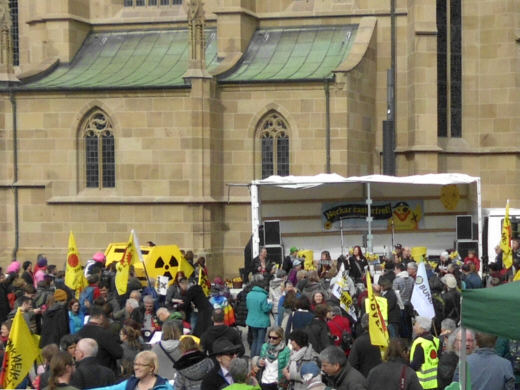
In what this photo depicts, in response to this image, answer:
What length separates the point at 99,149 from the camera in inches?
1280

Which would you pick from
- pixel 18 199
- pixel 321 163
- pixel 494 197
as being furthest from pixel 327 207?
pixel 18 199

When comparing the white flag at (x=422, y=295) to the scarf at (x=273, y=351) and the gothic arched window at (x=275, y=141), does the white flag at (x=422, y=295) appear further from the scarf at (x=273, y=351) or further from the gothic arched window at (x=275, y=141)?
the gothic arched window at (x=275, y=141)

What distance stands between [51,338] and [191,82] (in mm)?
16991

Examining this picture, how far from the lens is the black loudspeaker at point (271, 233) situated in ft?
87.6

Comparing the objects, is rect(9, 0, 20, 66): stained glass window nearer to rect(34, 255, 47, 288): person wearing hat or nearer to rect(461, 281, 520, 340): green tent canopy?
rect(34, 255, 47, 288): person wearing hat

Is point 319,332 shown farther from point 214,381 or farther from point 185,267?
point 185,267

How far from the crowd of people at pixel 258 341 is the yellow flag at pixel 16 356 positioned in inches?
11.2

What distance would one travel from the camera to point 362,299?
55.0 ft

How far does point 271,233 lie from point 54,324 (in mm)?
12180

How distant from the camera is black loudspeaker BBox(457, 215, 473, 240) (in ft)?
89.5

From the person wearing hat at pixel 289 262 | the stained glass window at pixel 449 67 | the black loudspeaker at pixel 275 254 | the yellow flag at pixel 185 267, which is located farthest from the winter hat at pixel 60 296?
the stained glass window at pixel 449 67

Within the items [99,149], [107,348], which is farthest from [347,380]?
[99,149]

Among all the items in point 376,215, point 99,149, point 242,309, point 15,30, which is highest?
point 15,30

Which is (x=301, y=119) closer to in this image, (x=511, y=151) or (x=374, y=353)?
(x=511, y=151)
